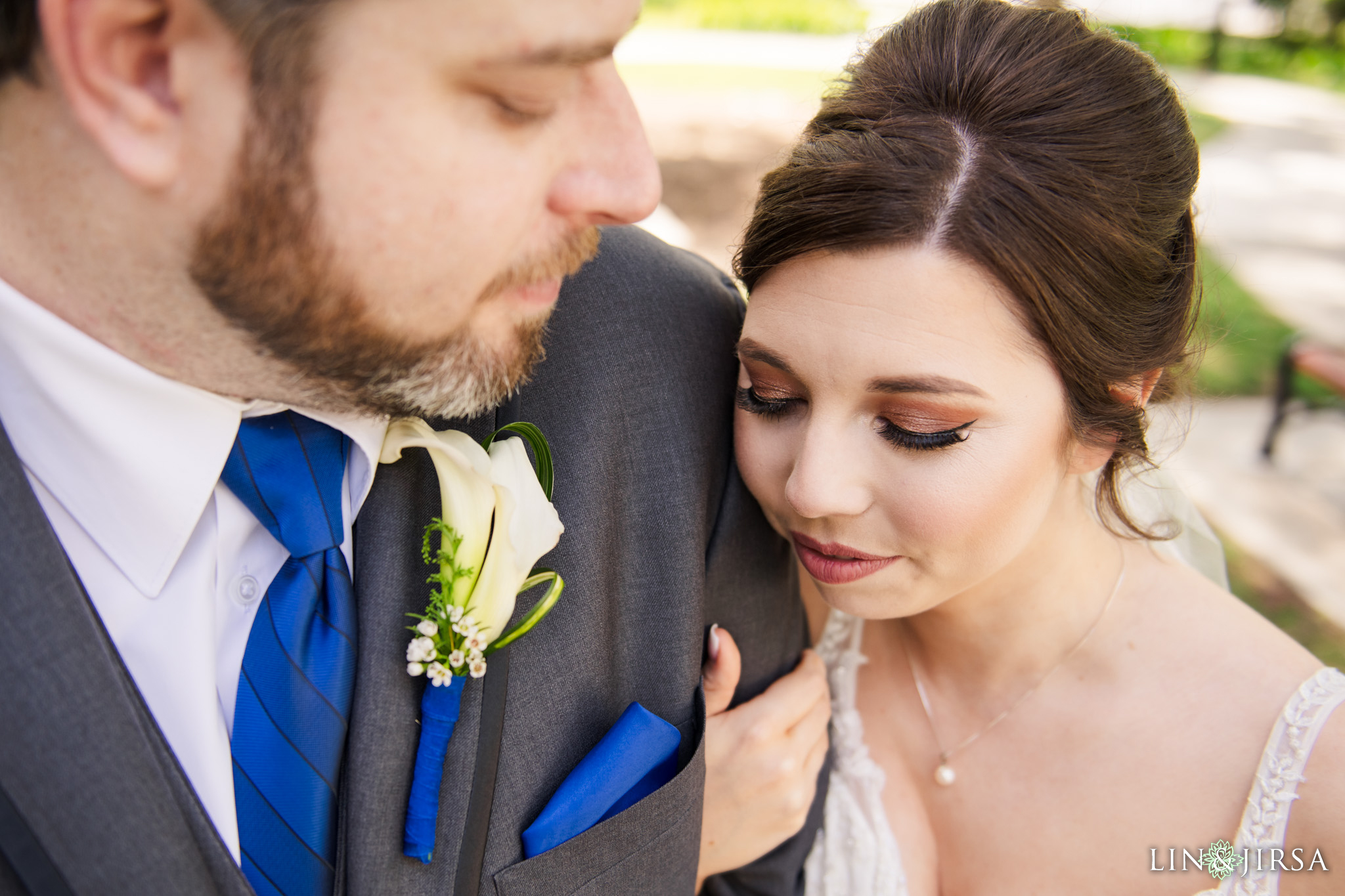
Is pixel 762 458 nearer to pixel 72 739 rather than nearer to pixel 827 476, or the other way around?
pixel 827 476

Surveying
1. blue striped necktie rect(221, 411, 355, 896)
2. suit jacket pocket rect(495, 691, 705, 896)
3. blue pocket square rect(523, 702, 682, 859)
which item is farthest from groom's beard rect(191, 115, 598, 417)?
suit jacket pocket rect(495, 691, 705, 896)

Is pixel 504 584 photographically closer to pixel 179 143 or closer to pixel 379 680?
pixel 379 680

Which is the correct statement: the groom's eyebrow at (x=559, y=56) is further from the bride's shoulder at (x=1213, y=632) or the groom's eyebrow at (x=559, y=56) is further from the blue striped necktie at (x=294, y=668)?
the bride's shoulder at (x=1213, y=632)

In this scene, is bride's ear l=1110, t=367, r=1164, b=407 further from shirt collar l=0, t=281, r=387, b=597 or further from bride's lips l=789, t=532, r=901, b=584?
shirt collar l=0, t=281, r=387, b=597

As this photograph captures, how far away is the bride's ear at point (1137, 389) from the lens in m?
1.89

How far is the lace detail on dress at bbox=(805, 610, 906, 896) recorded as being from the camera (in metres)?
2.17

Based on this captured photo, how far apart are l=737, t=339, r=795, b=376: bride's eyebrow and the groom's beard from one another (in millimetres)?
385

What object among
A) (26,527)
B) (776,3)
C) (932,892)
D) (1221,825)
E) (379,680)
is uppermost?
(26,527)

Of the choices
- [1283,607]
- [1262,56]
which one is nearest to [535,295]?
[1283,607]

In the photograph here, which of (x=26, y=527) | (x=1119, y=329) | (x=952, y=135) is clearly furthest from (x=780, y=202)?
(x=26, y=527)

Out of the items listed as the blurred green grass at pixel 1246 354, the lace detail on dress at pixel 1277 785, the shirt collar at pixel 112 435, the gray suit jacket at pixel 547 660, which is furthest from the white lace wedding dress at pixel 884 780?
the blurred green grass at pixel 1246 354

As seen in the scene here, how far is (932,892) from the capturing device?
2.21 meters

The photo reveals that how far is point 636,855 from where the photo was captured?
1.66 meters

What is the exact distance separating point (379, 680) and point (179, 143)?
841 mm
